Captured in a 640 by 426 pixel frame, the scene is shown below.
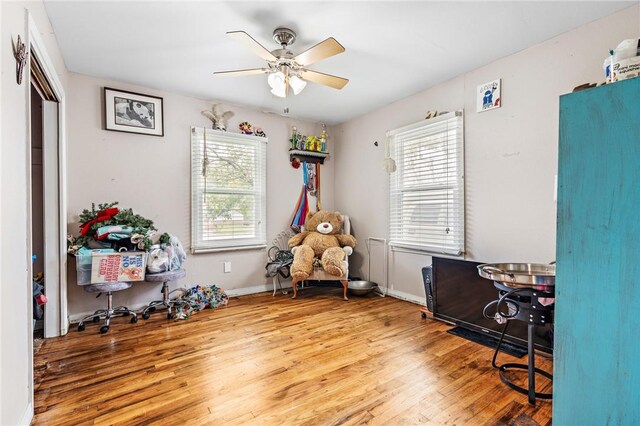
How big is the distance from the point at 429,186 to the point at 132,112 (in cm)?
335

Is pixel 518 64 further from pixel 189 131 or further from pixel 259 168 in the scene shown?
pixel 189 131

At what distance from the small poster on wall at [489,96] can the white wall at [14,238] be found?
3321 mm

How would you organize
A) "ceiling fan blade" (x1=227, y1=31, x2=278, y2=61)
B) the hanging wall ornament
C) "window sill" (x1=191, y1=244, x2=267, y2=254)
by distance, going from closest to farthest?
the hanging wall ornament, "ceiling fan blade" (x1=227, y1=31, x2=278, y2=61), "window sill" (x1=191, y1=244, x2=267, y2=254)

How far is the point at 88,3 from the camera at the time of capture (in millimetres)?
1994

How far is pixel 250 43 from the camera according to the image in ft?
6.61

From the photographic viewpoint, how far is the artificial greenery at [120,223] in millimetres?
2799

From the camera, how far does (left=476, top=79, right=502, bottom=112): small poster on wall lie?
8.98 ft

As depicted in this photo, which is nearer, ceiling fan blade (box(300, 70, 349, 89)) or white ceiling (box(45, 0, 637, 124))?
white ceiling (box(45, 0, 637, 124))

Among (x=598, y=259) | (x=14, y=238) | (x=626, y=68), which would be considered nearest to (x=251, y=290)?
(x=14, y=238)

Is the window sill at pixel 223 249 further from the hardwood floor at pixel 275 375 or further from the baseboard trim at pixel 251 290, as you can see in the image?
the hardwood floor at pixel 275 375

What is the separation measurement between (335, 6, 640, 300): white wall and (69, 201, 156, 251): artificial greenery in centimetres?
293

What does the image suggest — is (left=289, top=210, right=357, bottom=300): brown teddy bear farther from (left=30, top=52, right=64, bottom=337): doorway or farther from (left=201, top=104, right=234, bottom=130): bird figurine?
(left=30, top=52, right=64, bottom=337): doorway

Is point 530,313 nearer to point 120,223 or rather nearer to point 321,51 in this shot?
point 321,51

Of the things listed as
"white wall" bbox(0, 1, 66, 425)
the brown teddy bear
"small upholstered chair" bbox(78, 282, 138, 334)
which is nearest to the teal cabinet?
"white wall" bbox(0, 1, 66, 425)
